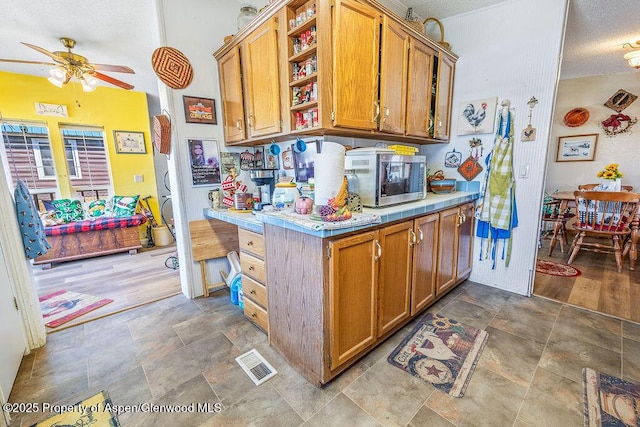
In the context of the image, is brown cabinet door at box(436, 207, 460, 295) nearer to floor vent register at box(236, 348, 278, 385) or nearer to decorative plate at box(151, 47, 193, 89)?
floor vent register at box(236, 348, 278, 385)

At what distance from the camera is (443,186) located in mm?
2572

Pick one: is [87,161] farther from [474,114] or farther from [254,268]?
[474,114]

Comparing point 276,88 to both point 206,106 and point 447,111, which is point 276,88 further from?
point 447,111

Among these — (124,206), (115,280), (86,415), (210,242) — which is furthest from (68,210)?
(86,415)

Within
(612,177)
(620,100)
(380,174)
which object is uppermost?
(620,100)

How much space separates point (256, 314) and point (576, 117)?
19.2 ft

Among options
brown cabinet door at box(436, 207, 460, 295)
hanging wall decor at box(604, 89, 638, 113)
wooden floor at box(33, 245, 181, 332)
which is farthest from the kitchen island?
hanging wall decor at box(604, 89, 638, 113)

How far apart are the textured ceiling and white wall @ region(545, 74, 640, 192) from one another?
0.67 metres

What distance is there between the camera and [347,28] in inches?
62.5

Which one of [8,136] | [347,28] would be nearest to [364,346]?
[347,28]

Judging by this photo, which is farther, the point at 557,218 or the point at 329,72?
the point at 557,218

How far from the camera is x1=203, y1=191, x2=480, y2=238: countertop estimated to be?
1322 mm

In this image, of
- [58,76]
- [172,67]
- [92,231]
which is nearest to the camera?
[172,67]

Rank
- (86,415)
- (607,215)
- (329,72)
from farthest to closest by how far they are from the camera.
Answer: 1. (607,215)
2. (329,72)
3. (86,415)
